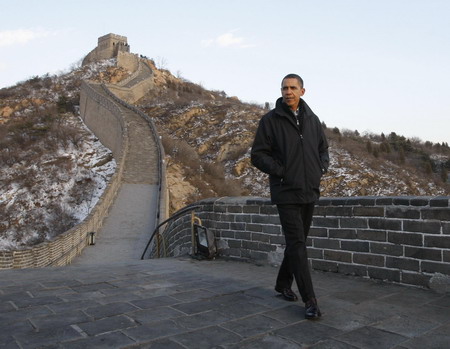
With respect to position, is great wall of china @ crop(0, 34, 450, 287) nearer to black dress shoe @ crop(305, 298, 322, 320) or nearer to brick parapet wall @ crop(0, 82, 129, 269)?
black dress shoe @ crop(305, 298, 322, 320)

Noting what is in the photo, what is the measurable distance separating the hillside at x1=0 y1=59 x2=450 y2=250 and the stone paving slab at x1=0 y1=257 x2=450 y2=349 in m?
20.1

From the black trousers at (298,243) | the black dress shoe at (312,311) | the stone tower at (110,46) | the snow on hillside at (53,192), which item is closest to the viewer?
the black dress shoe at (312,311)

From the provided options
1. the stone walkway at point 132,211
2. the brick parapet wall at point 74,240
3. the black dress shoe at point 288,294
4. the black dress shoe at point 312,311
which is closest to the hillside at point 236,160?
the stone walkway at point 132,211

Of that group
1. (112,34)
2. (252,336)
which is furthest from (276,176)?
(112,34)

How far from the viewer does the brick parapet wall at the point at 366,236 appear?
13.5 feet

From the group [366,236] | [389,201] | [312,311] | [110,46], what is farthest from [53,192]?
[110,46]

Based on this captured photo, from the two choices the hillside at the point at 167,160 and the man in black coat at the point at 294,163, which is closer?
the man in black coat at the point at 294,163

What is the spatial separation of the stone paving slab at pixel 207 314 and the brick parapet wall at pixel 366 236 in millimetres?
210

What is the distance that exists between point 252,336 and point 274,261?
312 cm

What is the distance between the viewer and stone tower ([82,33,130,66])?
60969 millimetres

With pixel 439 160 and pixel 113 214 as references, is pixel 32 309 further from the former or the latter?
pixel 439 160

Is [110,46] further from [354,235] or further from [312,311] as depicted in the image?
[312,311]

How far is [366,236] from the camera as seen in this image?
4.73 metres

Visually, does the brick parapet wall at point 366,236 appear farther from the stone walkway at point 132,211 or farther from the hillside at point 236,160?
the hillside at point 236,160
